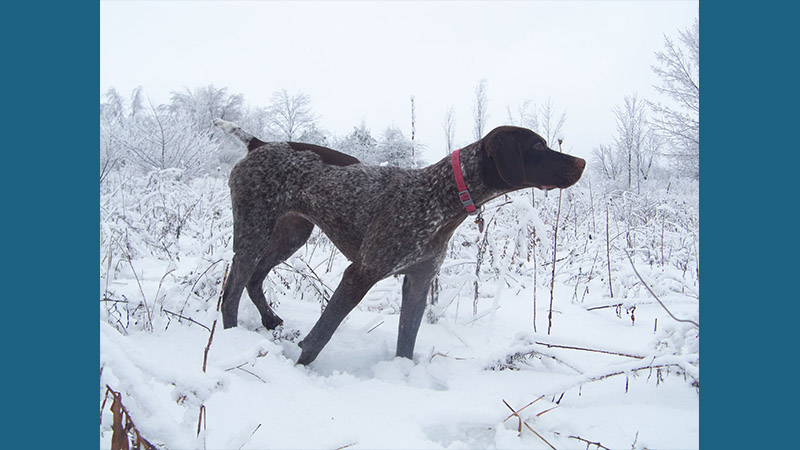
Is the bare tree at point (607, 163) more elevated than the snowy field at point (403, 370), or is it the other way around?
the bare tree at point (607, 163)

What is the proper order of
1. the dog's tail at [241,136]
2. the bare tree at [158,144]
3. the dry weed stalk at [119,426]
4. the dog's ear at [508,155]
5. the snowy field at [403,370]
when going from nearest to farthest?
the dry weed stalk at [119,426], the snowy field at [403,370], the dog's ear at [508,155], the dog's tail at [241,136], the bare tree at [158,144]

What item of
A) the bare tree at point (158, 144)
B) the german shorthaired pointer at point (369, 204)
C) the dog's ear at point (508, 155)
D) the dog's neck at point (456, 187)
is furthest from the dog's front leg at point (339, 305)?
the bare tree at point (158, 144)

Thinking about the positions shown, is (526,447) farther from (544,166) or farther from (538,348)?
(544,166)

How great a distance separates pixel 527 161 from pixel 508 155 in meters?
0.11

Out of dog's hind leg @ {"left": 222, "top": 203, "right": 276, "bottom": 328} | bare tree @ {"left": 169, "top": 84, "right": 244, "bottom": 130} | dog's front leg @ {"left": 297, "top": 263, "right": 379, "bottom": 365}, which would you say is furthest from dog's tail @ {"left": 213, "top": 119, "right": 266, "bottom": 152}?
bare tree @ {"left": 169, "top": 84, "right": 244, "bottom": 130}

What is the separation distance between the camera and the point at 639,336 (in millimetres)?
2781

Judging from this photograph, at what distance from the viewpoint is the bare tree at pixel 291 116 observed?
19.8 meters

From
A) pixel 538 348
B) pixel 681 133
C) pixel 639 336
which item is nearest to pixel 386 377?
pixel 538 348

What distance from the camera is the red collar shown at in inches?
81.8

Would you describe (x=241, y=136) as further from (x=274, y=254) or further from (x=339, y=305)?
(x=339, y=305)

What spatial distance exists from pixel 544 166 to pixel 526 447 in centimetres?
121

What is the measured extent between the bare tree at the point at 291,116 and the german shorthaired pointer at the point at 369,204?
1767cm

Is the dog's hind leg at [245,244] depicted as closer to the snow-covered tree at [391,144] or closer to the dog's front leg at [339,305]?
the dog's front leg at [339,305]

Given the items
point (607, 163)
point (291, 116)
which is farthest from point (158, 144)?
point (607, 163)
